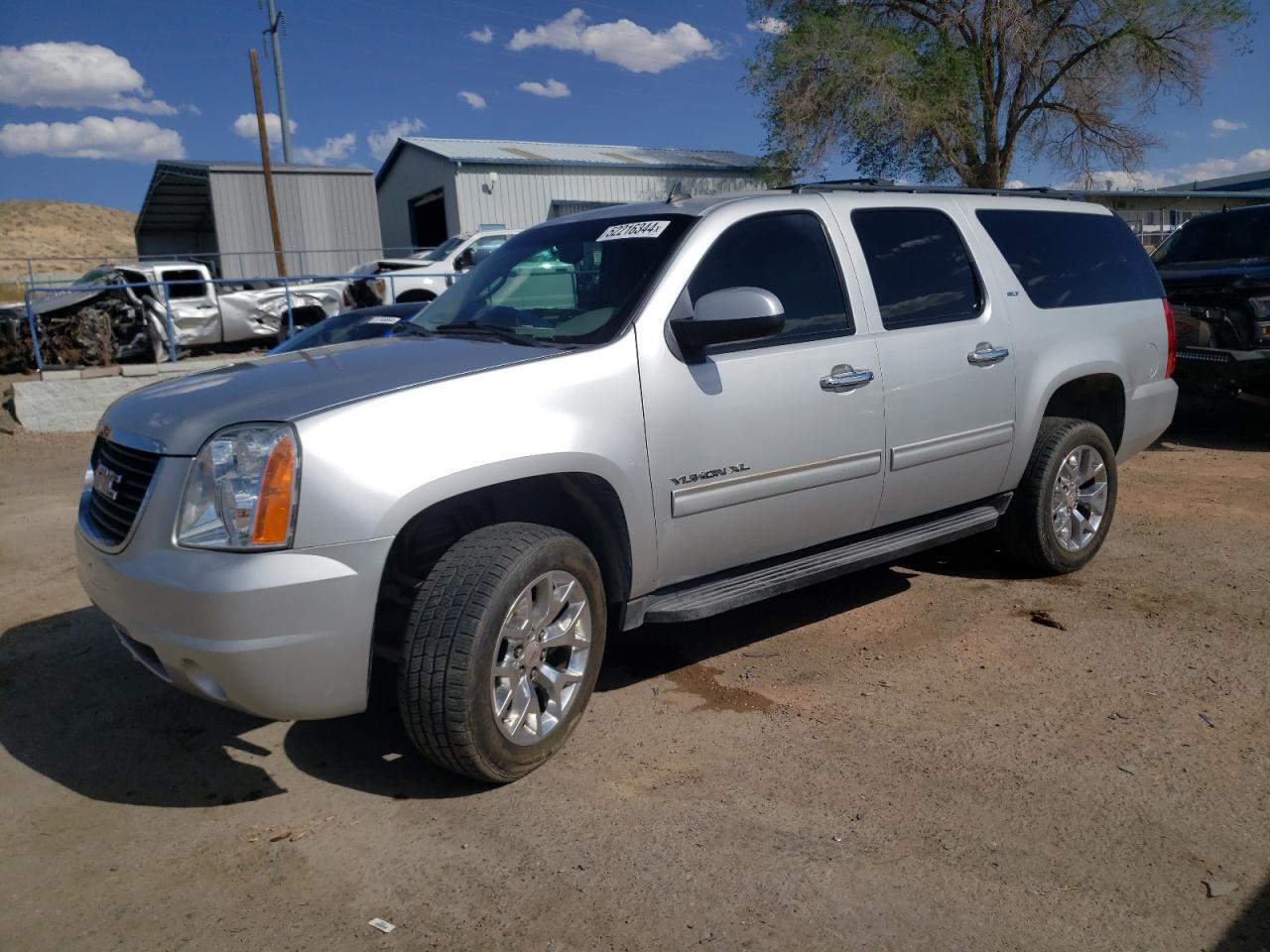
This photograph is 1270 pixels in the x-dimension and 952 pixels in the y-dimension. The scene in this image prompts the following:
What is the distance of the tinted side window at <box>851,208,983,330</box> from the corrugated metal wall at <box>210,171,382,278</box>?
2513 centimetres

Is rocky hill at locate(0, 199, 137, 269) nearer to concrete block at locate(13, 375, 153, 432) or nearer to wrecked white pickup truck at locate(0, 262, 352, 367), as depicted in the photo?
wrecked white pickup truck at locate(0, 262, 352, 367)

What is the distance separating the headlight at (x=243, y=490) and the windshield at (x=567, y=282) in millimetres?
1145

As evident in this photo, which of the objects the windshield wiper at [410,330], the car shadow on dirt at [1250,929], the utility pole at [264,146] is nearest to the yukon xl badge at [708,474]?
the windshield wiper at [410,330]

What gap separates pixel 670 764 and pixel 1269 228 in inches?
360

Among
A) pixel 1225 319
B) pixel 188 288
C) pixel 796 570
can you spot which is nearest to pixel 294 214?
pixel 188 288

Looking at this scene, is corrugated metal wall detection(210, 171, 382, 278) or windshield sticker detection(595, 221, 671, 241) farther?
corrugated metal wall detection(210, 171, 382, 278)

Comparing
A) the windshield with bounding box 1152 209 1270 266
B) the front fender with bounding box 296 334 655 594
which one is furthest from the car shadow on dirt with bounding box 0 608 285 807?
the windshield with bounding box 1152 209 1270 266

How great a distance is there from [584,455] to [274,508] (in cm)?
100

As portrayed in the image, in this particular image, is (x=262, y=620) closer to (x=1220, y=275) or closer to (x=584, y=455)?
(x=584, y=455)

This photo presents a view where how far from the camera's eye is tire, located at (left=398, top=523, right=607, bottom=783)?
299 centimetres

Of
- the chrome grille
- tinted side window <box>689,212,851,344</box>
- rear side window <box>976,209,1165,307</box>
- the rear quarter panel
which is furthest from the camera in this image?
rear side window <box>976,209,1165,307</box>

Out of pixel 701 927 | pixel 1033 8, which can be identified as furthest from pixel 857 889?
pixel 1033 8

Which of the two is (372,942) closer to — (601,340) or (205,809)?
(205,809)

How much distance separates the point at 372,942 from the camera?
2.53 metres
